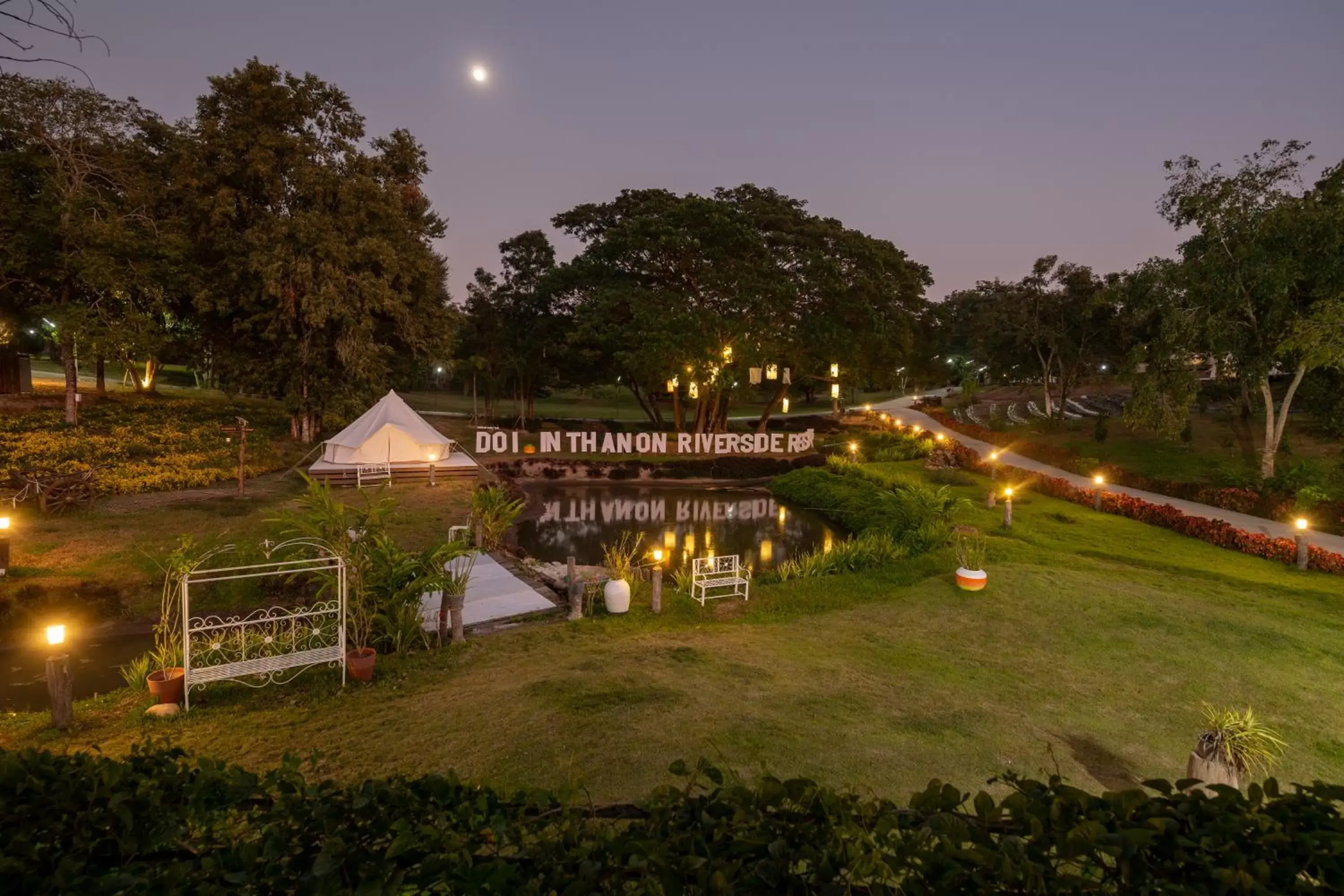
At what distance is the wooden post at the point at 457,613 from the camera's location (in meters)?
9.29

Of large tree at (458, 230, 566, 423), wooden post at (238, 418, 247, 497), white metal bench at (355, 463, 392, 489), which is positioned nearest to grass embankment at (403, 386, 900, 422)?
large tree at (458, 230, 566, 423)

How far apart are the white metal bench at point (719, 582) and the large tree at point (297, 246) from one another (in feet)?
62.4

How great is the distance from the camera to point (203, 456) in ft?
69.8

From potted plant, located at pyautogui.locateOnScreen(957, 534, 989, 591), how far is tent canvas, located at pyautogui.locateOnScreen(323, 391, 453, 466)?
58.5ft

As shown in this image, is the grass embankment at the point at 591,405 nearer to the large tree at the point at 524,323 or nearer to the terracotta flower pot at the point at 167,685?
the large tree at the point at 524,323

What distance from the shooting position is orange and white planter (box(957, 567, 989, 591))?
12102 millimetres

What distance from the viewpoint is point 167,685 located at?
7148 mm

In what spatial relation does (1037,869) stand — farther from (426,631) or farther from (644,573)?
(644,573)

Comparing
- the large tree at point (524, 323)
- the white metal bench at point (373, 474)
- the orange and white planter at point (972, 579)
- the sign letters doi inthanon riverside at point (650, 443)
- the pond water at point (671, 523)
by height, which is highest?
the large tree at point (524, 323)

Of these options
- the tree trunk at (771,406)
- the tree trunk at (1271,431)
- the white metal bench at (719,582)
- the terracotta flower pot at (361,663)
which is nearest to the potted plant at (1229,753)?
the white metal bench at (719,582)

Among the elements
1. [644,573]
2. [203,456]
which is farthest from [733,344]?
[203,456]

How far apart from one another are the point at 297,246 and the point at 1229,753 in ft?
93.0

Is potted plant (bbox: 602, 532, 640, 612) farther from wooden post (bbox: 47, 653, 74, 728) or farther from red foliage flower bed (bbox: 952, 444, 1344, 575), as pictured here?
red foliage flower bed (bbox: 952, 444, 1344, 575)

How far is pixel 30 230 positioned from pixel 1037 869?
102 ft
